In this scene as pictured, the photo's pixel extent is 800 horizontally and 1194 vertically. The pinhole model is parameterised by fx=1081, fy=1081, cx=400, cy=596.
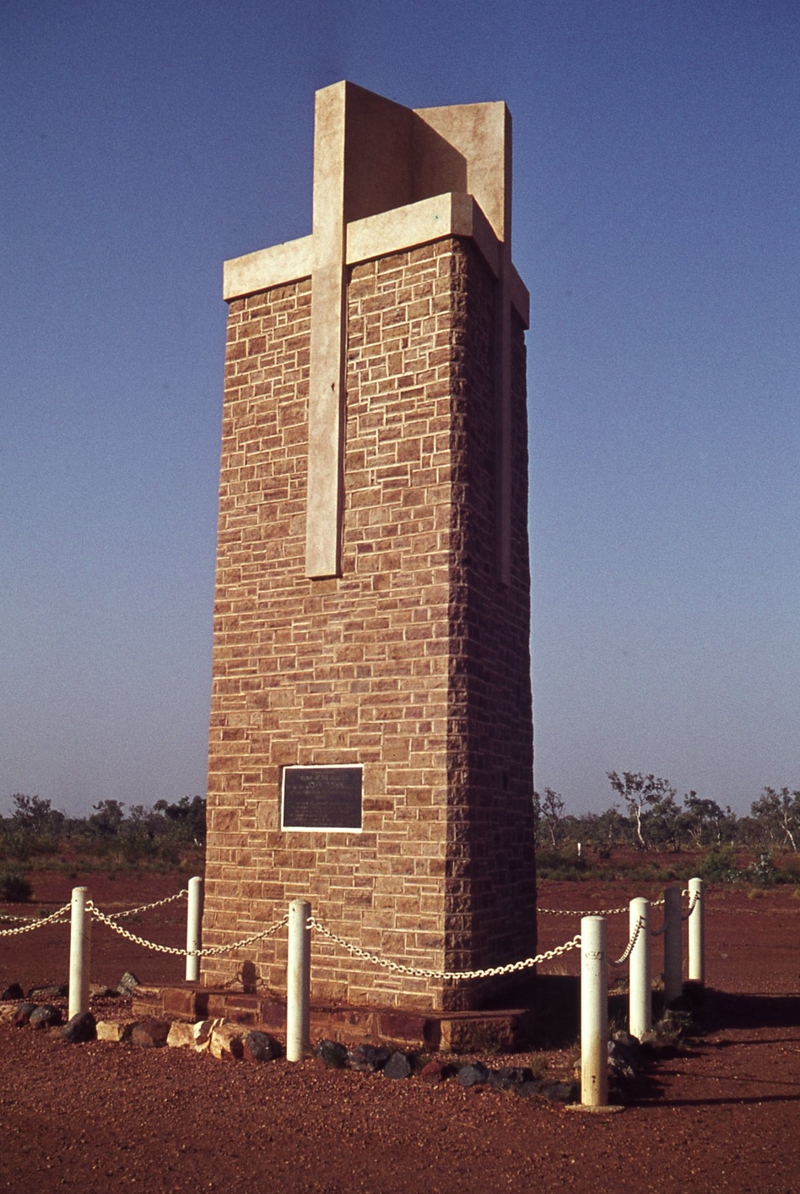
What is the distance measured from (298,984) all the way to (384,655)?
2.81m

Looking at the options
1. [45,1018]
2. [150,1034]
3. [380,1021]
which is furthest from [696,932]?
[45,1018]

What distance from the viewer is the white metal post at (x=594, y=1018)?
716 cm

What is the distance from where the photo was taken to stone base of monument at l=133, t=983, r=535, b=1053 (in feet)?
27.2

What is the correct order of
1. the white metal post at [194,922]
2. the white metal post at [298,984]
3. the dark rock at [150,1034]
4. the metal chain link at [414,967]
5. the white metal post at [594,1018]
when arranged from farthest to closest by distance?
the white metal post at [194,922] → the dark rock at [150,1034] → the white metal post at [298,984] → the metal chain link at [414,967] → the white metal post at [594,1018]

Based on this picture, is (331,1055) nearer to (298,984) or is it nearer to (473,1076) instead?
(298,984)

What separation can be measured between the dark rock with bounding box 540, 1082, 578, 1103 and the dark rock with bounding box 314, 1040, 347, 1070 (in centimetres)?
154

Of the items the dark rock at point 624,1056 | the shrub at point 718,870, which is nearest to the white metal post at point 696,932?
the dark rock at point 624,1056

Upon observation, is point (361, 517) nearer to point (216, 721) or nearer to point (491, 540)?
point (491, 540)

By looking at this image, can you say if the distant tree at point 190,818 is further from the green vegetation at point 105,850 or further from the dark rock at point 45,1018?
the dark rock at point 45,1018

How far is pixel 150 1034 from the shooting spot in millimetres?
9008

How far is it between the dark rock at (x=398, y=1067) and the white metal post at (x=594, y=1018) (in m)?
1.24

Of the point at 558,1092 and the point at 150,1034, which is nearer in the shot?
the point at 558,1092

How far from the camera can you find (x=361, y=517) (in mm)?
9844

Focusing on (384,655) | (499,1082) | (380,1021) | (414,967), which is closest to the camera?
(499,1082)
